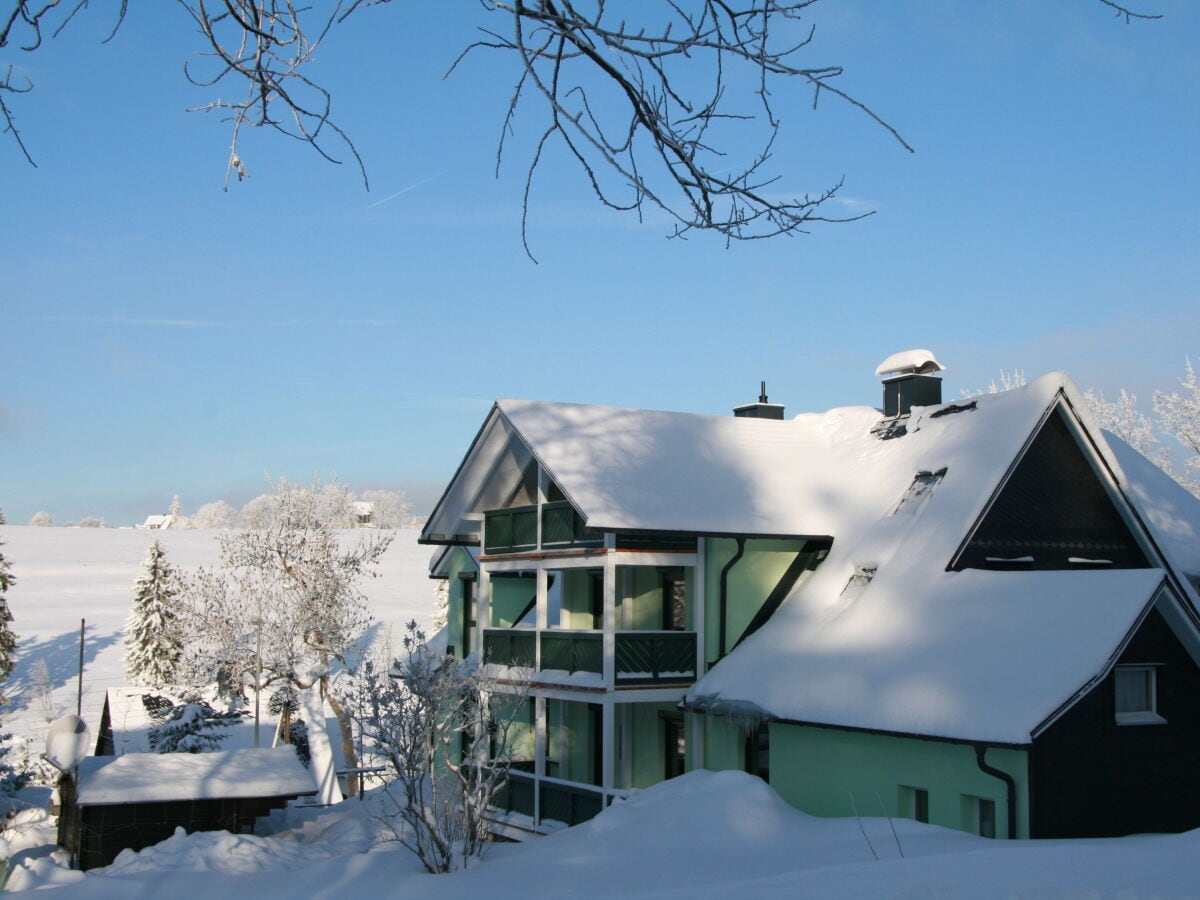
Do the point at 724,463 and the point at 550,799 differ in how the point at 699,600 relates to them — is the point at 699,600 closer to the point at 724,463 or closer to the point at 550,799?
the point at 724,463

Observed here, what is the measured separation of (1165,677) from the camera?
15750 mm

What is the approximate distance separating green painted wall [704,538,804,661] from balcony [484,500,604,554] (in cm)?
208

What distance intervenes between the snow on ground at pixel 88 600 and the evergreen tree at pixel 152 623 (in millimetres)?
2618

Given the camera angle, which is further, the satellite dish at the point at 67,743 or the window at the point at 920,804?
the satellite dish at the point at 67,743

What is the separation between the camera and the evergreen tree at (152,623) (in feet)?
174

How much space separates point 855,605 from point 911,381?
23.4 feet

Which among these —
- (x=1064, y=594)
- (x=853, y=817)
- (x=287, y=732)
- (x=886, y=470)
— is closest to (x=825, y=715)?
(x=853, y=817)

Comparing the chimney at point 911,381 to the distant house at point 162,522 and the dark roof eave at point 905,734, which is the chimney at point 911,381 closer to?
the dark roof eave at point 905,734

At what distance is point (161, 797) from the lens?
22672mm

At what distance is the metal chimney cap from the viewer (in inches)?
944

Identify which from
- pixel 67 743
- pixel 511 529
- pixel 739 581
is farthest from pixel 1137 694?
pixel 67 743

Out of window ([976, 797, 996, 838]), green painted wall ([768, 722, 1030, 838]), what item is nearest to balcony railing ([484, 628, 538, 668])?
green painted wall ([768, 722, 1030, 838])

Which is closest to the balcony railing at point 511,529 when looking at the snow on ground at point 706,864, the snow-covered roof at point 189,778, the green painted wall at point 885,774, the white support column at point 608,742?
the white support column at point 608,742

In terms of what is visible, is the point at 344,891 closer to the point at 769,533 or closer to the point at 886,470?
the point at 769,533
